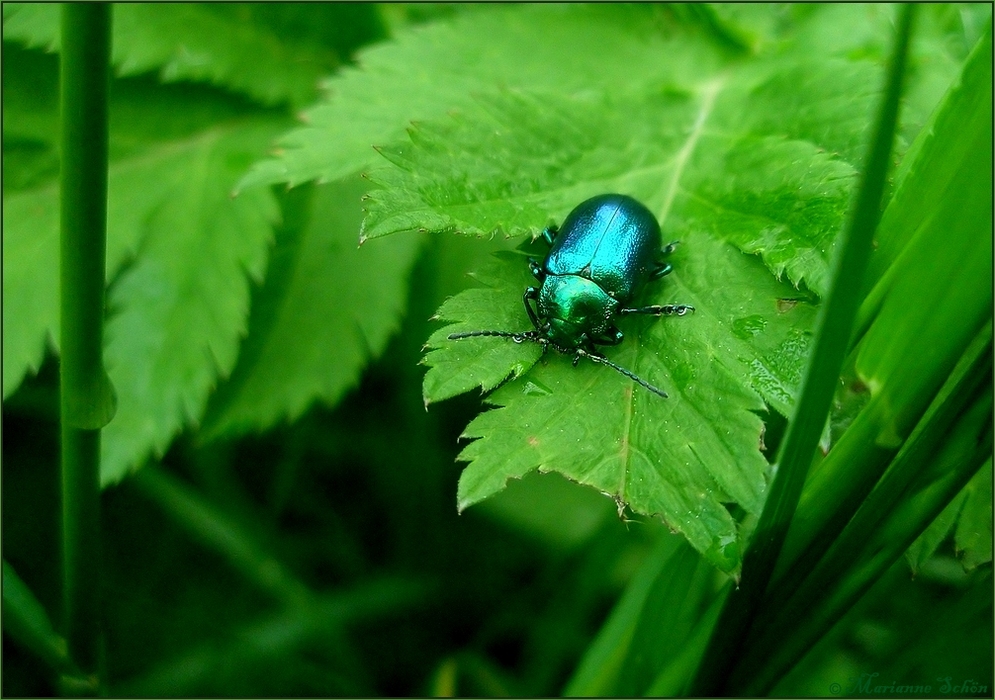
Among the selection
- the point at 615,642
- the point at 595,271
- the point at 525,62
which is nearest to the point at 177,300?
the point at 595,271

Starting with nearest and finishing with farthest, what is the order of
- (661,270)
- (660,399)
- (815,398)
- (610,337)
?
(815,398) → (660,399) → (610,337) → (661,270)

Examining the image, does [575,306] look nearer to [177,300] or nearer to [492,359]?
[492,359]

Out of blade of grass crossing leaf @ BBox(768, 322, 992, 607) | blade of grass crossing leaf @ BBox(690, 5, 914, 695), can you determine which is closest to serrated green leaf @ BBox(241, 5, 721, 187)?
blade of grass crossing leaf @ BBox(690, 5, 914, 695)

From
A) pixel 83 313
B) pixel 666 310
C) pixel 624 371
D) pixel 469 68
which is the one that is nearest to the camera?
pixel 83 313

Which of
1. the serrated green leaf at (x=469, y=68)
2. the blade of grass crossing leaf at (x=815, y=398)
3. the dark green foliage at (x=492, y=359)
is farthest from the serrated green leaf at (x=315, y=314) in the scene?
the blade of grass crossing leaf at (x=815, y=398)

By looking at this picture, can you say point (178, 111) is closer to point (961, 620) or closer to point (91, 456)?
point (91, 456)

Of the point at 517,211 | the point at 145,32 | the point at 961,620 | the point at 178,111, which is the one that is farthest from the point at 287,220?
the point at 961,620

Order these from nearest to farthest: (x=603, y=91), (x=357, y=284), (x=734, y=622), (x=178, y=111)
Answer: (x=734, y=622) < (x=603, y=91) < (x=357, y=284) < (x=178, y=111)
